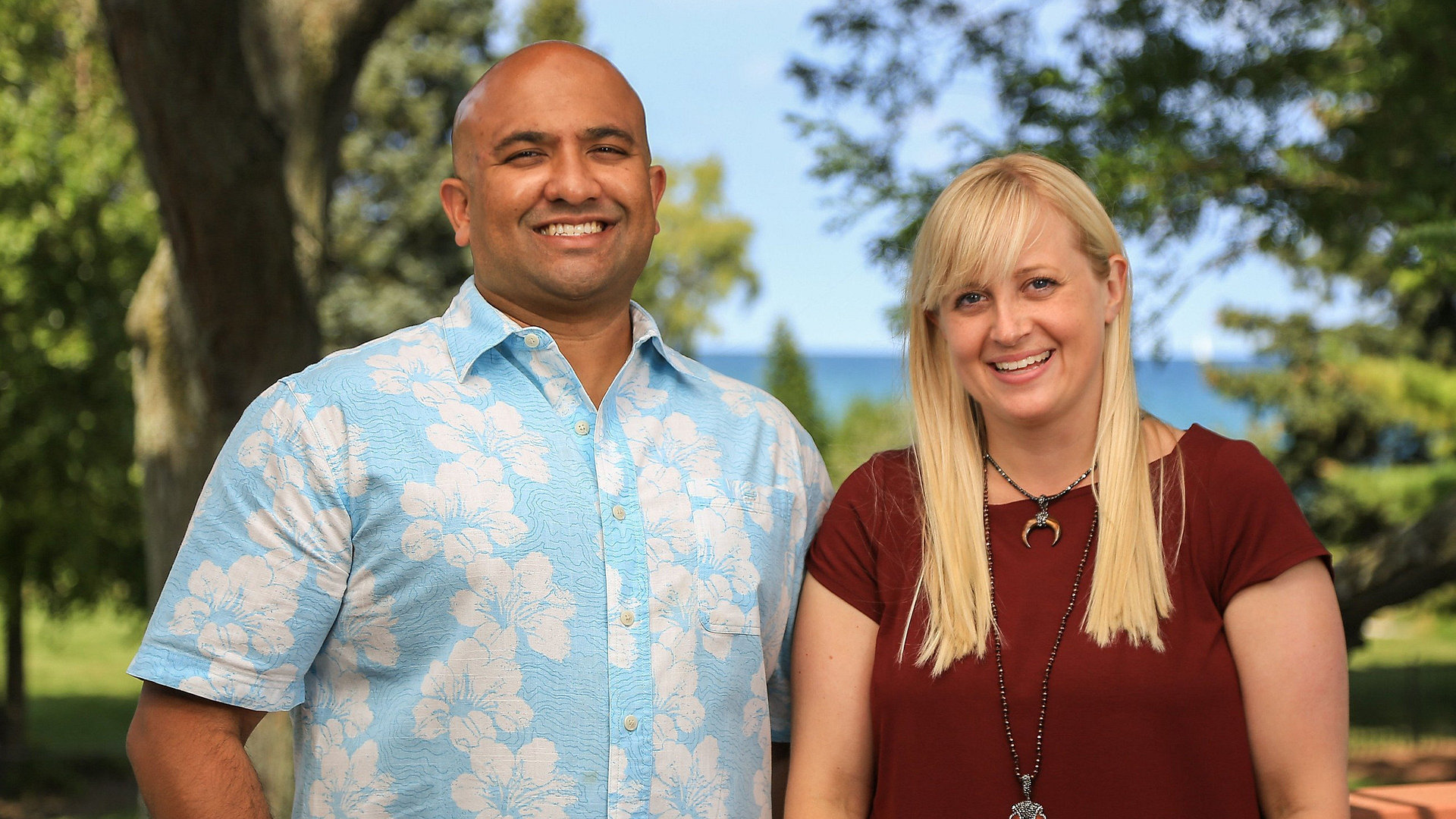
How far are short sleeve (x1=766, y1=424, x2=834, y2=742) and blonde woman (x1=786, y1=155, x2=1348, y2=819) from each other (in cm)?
7

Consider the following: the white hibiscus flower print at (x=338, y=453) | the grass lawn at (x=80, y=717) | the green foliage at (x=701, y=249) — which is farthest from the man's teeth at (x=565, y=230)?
the green foliage at (x=701, y=249)

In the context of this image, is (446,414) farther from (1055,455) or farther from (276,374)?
(276,374)

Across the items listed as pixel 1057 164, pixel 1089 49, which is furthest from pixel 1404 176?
pixel 1057 164

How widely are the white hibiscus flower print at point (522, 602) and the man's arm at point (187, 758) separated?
0.43m

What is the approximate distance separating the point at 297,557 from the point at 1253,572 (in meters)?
1.57

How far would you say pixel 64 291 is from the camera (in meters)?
12.3

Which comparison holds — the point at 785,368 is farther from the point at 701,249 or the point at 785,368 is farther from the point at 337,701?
the point at 337,701

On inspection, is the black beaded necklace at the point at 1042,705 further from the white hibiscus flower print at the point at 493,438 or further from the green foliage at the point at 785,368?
the green foliage at the point at 785,368

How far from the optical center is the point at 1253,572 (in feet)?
6.98

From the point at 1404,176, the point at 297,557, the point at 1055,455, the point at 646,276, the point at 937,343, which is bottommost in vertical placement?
the point at 297,557

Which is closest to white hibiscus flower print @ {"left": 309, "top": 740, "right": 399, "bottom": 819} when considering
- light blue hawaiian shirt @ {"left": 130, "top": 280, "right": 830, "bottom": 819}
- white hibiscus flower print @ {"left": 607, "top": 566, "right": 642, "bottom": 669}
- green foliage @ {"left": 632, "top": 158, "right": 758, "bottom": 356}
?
light blue hawaiian shirt @ {"left": 130, "top": 280, "right": 830, "bottom": 819}

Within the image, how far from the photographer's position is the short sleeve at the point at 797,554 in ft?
8.34

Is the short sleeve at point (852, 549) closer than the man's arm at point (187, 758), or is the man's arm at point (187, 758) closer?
the man's arm at point (187, 758)

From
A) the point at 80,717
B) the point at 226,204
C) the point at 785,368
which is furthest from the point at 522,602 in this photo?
the point at 785,368
